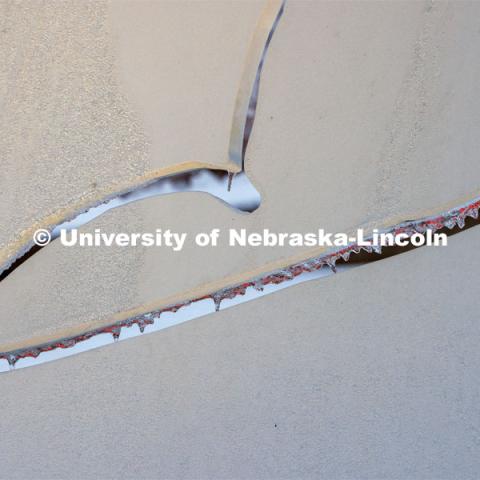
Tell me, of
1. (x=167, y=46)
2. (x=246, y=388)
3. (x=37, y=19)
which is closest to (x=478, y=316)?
(x=246, y=388)

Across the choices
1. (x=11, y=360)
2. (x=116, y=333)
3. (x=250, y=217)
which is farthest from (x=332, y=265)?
(x=11, y=360)

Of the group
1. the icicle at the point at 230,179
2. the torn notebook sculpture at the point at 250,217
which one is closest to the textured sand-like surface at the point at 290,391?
the torn notebook sculpture at the point at 250,217

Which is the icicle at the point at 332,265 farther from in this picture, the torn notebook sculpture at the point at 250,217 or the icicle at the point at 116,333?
the icicle at the point at 116,333

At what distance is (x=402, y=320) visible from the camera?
857 mm

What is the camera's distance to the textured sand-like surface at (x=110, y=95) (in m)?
0.77

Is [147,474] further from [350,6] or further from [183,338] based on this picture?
[350,6]

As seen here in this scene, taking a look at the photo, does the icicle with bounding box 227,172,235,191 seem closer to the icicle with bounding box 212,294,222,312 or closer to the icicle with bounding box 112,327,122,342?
the icicle with bounding box 212,294,222,312

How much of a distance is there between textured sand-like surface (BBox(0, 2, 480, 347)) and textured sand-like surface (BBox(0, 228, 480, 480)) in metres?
0.07

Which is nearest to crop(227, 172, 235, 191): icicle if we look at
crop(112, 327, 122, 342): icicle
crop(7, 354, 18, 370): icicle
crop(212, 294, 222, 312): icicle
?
crop(212, 294, 222, 312): icicle

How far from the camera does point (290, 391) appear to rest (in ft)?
2.80

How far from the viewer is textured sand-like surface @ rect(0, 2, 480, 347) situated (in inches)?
31.0

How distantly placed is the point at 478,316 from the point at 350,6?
0.52 metres

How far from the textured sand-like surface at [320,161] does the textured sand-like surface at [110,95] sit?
44mm

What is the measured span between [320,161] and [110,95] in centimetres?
33
